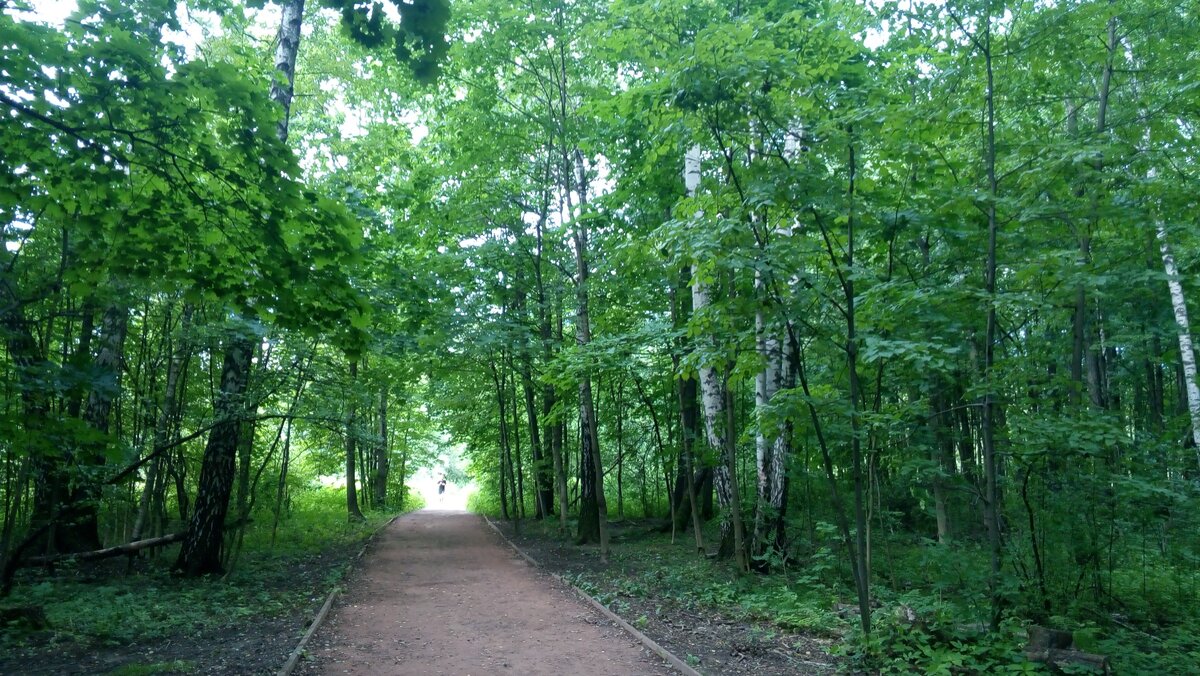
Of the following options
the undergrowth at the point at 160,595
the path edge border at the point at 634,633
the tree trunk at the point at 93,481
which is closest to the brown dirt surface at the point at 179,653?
the undergrowth at the point at 160,595

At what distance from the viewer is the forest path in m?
6.31

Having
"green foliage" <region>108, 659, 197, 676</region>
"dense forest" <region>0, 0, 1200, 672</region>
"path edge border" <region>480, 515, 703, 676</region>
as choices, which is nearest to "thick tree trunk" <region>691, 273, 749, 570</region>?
"dense forest" <region>0, 0, 1200, 672</region>

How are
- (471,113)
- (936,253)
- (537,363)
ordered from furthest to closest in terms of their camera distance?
(537,363)
(471,113)
(936,253)

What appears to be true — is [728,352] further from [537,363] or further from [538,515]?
[538,515]

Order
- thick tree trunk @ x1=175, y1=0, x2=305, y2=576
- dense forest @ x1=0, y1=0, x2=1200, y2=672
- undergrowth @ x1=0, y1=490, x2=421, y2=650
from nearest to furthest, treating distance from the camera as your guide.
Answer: dense forest @ x1=0, y1=0, x2=1200, y2=672
undergrowth @ x1=0, y1=490, x2=421, y2=650
thick tree trunk @ x1=175, y1=0, x2=305, y2=576

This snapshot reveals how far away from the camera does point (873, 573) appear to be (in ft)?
31.9

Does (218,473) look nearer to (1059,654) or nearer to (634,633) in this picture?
(634,633)

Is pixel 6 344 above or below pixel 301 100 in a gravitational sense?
below

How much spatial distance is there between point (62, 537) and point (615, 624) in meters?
8.93

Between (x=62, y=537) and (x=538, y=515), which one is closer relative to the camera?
(x=62, y=537)

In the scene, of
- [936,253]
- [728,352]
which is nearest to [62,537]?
[728,352]

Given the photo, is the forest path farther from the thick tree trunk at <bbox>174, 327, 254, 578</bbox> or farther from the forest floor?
the thick tree trunk at <bbox>174, 327, 254, 578</bbox>

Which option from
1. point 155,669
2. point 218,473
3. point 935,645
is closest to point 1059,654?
point 935,645

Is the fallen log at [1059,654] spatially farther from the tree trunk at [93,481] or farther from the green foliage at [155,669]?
the tree trunk at [93,481]
